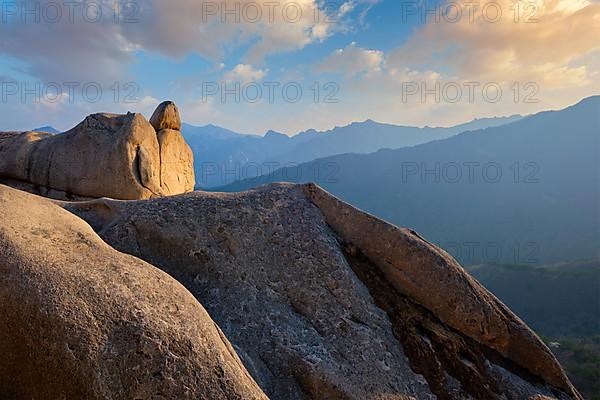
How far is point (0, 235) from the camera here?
4.97 metres

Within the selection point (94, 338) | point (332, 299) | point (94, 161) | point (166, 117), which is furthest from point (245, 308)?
point (166, 117)

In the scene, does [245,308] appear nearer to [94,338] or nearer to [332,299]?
[332,299]

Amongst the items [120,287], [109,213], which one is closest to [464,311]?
[120,287]

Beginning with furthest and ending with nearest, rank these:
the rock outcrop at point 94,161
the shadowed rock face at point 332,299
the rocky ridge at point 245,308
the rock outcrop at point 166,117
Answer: the rock outcrop at point 166,117 → the rock outcrop at point 94,161 → the shadowed rock face at point 332,299 → the rocky ridge at point 245,308

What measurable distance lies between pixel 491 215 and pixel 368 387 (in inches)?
7484

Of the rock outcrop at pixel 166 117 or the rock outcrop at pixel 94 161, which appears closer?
the rock outcrop at pixel 94 161

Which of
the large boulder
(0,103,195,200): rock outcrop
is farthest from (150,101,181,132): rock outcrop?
the large boulder

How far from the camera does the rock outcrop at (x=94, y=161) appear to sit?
17.4m

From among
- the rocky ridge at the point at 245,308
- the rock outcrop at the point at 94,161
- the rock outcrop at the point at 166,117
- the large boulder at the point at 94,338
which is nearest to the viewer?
the large boulder at the point at 94,338

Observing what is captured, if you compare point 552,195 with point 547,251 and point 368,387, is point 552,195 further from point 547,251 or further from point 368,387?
point 368,387

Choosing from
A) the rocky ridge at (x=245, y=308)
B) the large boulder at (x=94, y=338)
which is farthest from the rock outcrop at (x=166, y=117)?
the large boulder at (x=94, y=338)

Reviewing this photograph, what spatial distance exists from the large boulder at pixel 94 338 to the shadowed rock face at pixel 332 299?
124 cm

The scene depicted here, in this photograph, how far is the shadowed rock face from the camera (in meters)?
6.26

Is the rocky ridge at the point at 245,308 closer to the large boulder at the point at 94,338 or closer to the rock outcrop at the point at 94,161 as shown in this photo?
the large boulder at the point at 94,338
